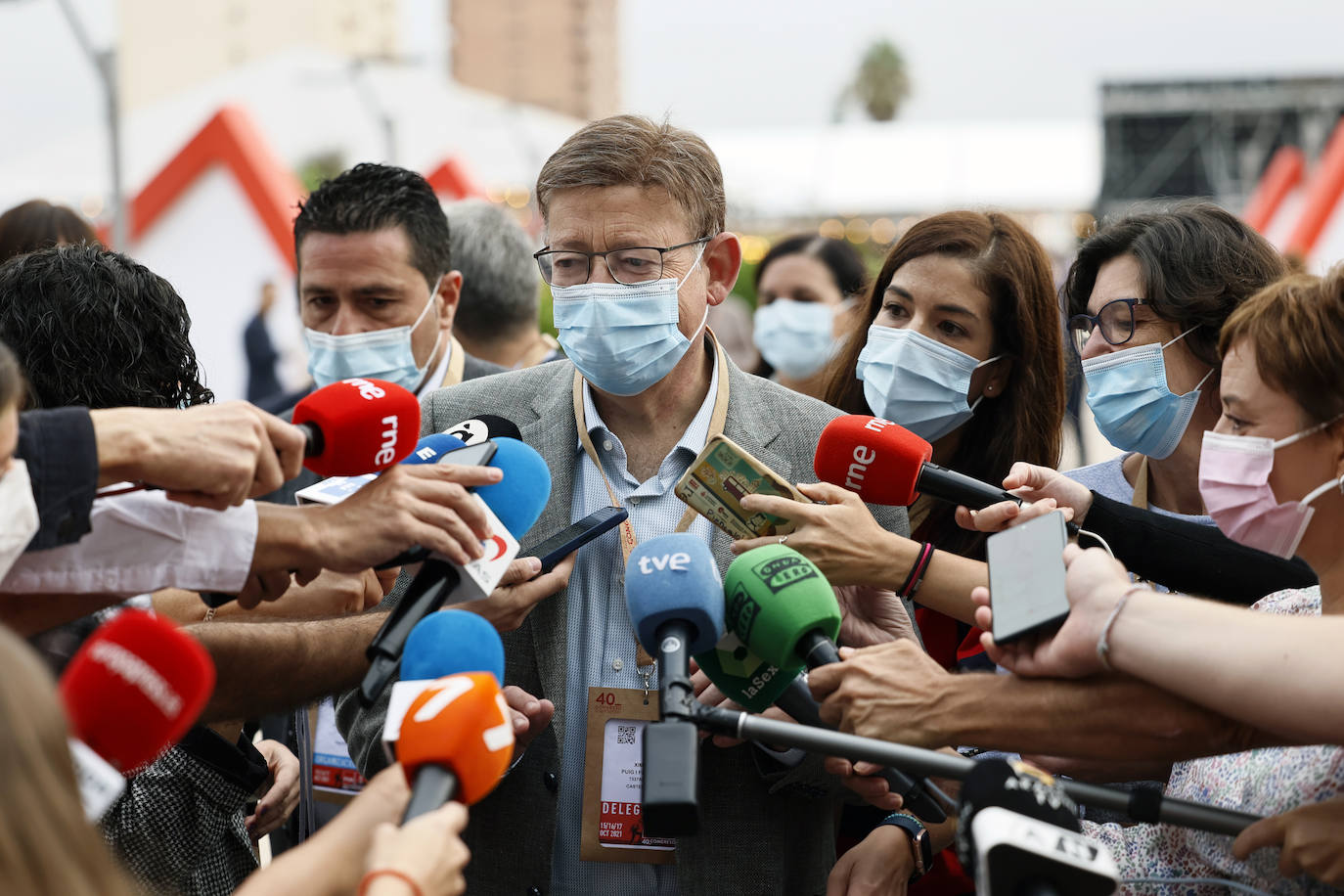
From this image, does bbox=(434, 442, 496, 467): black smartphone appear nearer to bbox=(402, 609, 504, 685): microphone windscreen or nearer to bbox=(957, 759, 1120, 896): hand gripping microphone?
bbox=(402, 609, 504, 685): microphone windscreen

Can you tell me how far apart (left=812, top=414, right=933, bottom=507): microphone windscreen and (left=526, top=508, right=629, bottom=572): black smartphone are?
0.49m

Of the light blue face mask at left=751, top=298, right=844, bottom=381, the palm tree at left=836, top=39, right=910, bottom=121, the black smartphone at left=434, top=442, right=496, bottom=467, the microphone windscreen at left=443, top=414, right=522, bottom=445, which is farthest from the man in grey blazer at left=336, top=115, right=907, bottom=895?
the palm tree at left=836, top=39, right=910, bottom=121

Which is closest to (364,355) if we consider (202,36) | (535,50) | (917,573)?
(917,573)

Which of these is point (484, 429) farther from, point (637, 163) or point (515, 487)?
point (637, 163)

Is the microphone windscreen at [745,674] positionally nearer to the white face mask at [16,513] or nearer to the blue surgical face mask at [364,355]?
the white face mask at [16,513]

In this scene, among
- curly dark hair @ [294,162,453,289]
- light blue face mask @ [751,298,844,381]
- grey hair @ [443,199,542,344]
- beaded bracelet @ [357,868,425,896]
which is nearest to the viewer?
beaded bracelet @ [357,868,425,896]

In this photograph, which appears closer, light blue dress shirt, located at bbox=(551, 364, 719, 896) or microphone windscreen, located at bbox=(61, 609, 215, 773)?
microphone windscreen, located at bbox=(61, 609, 215, 773)

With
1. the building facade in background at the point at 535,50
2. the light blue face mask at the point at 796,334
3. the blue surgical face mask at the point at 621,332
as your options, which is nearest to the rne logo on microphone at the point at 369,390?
the blue surgical face mask at the point at 621,332

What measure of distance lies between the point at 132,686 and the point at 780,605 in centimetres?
102

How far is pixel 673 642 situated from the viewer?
2.15 meters

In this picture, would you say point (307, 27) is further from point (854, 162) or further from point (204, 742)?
point (204, 742)

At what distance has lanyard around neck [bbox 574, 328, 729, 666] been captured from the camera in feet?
9.40

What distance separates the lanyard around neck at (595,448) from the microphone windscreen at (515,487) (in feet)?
0.96

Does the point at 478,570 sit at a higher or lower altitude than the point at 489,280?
higher
